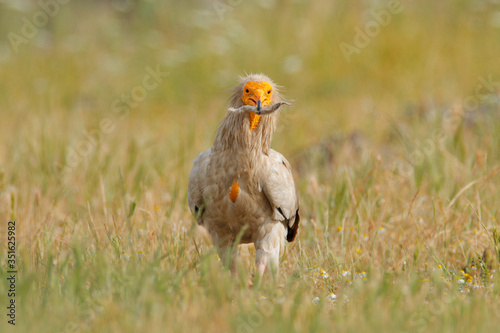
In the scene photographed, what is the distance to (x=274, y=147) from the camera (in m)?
6.15

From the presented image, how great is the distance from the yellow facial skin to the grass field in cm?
70

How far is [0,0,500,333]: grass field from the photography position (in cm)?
292

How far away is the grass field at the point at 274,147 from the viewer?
292 centimetres

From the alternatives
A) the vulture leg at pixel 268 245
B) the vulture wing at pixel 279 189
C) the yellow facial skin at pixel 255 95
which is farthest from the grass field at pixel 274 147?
the yellow facial skin at pixel 255 95

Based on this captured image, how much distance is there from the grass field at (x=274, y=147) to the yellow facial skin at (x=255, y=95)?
70 centimetres

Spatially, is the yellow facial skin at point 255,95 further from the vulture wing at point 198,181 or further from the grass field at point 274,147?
the grass field at point 274,147

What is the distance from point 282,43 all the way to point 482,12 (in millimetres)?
3155

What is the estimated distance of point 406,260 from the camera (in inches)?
149

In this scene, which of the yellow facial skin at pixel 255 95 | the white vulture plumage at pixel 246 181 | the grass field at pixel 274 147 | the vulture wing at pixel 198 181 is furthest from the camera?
the vulture wing at pixel 198 181

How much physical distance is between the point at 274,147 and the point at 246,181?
2.32 meters

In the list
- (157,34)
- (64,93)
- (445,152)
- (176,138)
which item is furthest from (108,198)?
(157,34)

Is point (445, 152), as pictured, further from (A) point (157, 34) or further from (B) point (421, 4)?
(A) point (157, 34)

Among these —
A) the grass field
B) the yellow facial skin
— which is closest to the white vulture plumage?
the yellow facial skin

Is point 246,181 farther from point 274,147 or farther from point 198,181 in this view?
point 274,147
